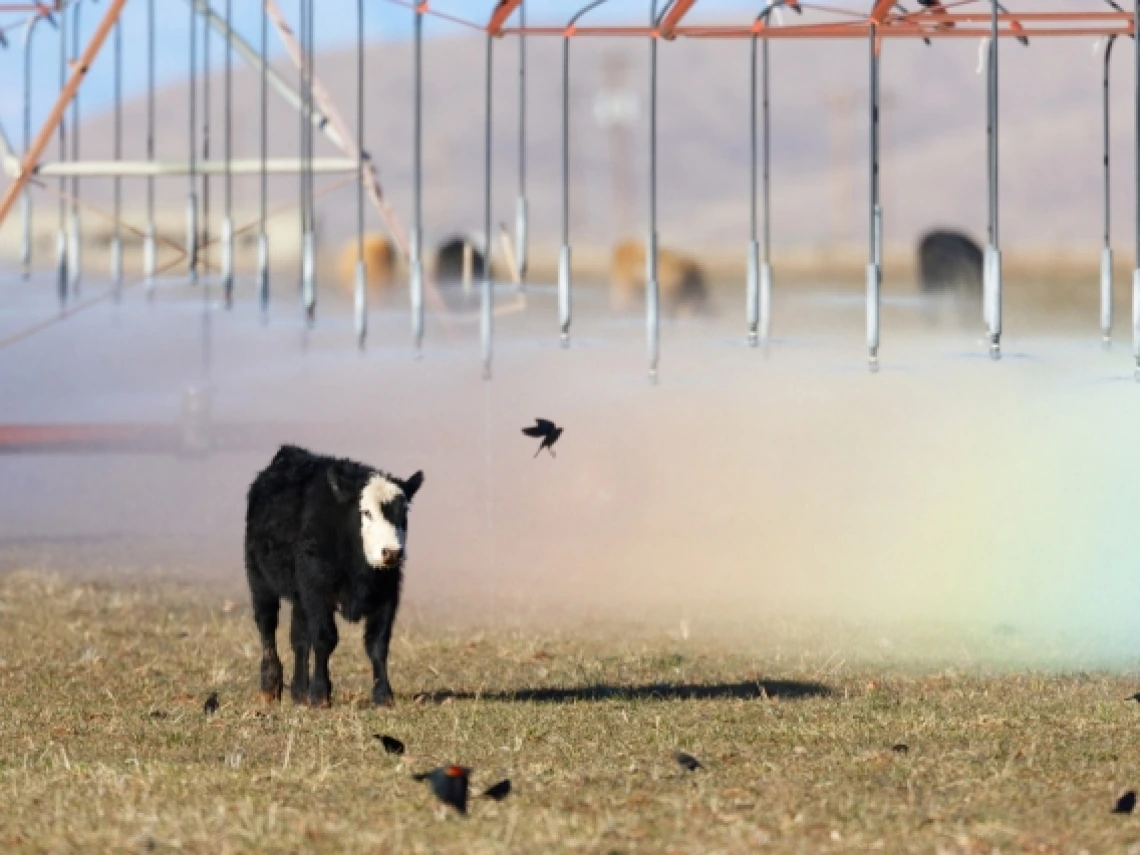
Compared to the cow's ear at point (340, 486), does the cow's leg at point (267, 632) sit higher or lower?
lower

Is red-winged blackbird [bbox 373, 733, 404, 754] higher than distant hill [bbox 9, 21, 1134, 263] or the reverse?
the reverse

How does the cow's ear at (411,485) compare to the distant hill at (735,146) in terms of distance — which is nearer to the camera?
the cow's ear at (411,485)

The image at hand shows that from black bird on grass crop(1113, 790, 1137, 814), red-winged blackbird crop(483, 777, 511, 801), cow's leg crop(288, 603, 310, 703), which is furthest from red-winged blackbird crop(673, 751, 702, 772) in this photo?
cow's leg crop(288, 603, 310, 703)

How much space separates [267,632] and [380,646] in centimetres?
137

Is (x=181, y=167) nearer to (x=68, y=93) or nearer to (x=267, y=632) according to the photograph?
(x=68, y=93)

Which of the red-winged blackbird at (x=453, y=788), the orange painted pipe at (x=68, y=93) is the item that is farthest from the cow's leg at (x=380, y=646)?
the orange painted pipe at (x=68, y=93)

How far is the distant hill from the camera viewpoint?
149 meters

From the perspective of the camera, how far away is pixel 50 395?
56.2 m

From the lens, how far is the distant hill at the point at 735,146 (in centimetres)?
14925

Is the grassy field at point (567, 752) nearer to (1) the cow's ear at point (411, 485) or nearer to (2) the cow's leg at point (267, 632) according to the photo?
(2) the cow's leg at point (267, 632)

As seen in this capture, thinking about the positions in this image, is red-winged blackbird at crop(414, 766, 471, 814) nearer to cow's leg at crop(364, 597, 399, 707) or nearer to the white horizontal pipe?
cow's leg at crop(364, 597, 399, 707)

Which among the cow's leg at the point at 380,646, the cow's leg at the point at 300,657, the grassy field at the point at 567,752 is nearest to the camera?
the grassy field at the point at 567,752

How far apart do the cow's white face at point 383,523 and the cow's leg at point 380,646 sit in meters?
0.41

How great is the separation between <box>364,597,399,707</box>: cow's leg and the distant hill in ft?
363
